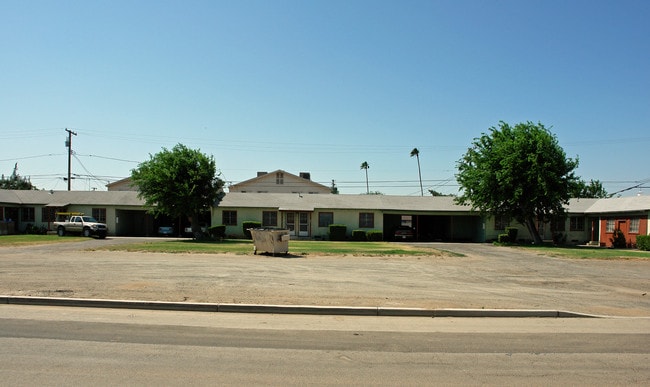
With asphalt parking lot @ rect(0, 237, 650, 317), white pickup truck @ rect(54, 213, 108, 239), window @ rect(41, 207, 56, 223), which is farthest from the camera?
window @ rect(41, 207, 56, 223)

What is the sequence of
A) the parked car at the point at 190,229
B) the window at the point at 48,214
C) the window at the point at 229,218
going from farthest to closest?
the window at the point at 48,214
the parked car at the point at 190,229
the window at the point at 229,218

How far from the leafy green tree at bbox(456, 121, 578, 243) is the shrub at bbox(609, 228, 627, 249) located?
4601 mm

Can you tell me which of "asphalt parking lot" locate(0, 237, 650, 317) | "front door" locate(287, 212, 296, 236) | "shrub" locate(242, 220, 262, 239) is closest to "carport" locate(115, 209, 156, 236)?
"shrub" locate(242, 220, 262, 239)

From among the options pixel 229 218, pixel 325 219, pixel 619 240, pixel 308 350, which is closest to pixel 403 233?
pixel 325 219

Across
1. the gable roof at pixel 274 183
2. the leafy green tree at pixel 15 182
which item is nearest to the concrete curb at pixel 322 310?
the gable roof at pixel 274 183

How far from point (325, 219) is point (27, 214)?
28426 millimetres

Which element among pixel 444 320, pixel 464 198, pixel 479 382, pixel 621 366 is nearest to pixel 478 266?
pixel 444 320

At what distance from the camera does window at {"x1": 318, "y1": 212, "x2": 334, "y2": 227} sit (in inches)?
1678

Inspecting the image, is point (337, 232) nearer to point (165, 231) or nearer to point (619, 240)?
point (165, 231)

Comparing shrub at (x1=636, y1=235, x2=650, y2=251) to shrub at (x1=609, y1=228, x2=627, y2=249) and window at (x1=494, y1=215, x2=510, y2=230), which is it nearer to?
shrub at (x1=609, y1=228, x2=627, y2=249)

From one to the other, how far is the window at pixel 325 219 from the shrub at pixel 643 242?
23.3m

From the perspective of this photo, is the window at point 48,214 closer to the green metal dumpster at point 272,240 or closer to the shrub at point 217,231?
the shrub at point 217,231

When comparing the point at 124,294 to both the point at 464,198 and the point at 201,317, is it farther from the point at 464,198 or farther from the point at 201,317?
the point at 464,198

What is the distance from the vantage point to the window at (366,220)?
42.8 metres
